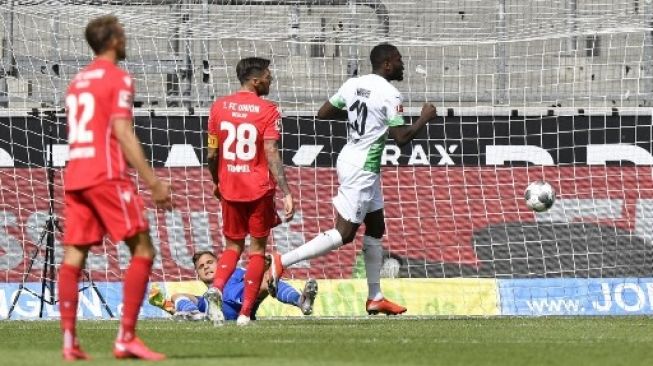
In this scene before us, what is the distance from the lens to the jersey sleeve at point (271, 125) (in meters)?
12.8

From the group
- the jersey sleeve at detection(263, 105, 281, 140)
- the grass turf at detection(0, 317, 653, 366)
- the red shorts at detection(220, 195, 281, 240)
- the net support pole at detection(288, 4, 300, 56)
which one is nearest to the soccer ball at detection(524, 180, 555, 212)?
the grass turf at detection(0, 317, 653, 366)

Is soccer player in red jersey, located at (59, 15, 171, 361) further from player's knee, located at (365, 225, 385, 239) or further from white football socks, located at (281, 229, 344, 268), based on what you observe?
player's knee, located at (365, 225, 385, 239)

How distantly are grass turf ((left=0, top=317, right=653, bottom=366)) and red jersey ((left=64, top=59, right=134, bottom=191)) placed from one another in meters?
1.07

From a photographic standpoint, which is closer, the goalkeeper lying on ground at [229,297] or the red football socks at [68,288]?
the red football socks at [68,288]

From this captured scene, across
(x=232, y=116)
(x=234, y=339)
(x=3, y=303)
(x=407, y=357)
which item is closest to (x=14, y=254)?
(x=3, y=303)

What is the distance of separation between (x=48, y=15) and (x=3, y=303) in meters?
→ 3.42

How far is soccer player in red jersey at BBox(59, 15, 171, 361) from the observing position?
28.6 ft

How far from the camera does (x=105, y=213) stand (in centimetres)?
877

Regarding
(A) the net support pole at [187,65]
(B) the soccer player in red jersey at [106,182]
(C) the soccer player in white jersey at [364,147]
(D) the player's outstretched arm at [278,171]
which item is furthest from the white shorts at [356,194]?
(B) the soccer player in red jersey at [106,182]

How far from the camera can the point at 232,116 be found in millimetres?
12930

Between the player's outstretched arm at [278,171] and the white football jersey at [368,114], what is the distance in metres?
1.37

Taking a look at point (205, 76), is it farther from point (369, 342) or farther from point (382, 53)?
point (369, 342)

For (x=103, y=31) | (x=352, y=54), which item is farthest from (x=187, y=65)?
(x=103, y=31)

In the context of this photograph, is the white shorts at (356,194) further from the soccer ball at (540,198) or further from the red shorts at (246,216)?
the soccer ball at (540,198)
